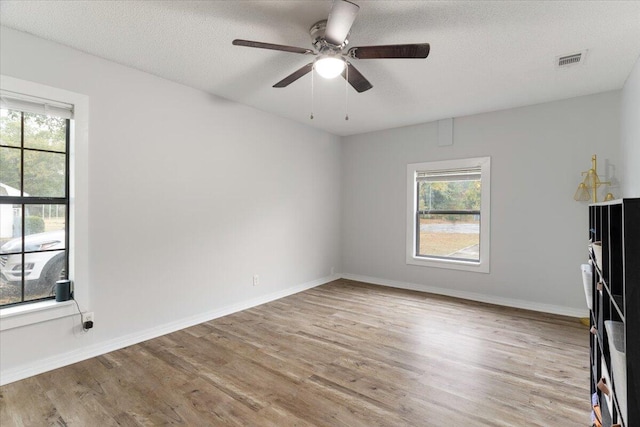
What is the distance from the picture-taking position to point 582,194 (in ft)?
11.7

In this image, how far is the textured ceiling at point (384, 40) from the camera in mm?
2133

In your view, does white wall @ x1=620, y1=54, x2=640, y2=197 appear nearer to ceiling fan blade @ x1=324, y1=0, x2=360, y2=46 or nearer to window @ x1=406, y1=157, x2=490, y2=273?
window @ x1=406, y1=157, x2=490, y2=273

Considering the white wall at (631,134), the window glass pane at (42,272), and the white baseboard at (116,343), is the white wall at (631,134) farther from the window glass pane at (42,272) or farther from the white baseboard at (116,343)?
the window glass pane at (42,272)

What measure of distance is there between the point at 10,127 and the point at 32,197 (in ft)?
1.81

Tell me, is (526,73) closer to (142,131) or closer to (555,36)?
(555,36)

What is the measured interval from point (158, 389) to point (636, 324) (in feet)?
8.60

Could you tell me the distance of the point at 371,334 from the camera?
10.7ft

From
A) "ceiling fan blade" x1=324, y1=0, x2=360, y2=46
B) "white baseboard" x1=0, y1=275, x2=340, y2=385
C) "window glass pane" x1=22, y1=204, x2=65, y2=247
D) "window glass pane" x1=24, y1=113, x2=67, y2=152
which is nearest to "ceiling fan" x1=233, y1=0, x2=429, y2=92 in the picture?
"ceiling fan blade" x1=324, y1=0, x2=360, y2=46

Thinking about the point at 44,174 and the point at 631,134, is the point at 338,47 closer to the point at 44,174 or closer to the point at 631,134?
the point at 44,174

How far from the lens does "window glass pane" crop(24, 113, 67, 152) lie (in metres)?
2.56

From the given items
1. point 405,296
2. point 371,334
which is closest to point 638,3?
point 371,334

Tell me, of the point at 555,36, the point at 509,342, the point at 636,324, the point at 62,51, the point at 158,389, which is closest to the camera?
the point at 636,324

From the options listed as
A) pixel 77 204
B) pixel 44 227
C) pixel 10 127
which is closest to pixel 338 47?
pixel 77 204

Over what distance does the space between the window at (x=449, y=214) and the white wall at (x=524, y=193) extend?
114 mm
